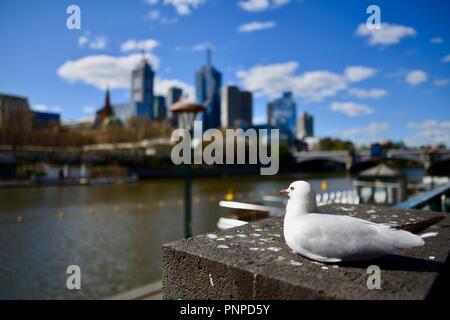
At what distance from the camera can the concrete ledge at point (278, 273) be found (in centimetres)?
111

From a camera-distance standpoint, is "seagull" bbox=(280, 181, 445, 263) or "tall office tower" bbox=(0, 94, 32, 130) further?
"tall office tower" bbox=(0, 94, 32, 130)

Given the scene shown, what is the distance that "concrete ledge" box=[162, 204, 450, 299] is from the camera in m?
1.11

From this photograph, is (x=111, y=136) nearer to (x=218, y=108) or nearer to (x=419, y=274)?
(x=218, y=108)

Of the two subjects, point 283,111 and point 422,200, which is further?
point 283,111

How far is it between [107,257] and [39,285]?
247 centimetres

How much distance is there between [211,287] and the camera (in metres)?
1.33

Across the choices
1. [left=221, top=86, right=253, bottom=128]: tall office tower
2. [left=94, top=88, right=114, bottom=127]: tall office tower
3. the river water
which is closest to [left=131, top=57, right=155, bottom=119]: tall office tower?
[left=94, top=88, right=114, bottom=127]: tall office tower

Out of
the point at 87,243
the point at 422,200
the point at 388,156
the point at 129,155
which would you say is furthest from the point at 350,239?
the point at 129,155

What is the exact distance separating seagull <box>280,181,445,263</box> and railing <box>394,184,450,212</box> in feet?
8.72

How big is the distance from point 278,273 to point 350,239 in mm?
345

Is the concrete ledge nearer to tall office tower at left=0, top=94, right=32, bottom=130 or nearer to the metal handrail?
the metal handrail

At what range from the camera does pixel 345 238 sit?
131 cm

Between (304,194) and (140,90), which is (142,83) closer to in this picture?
(140,90)
